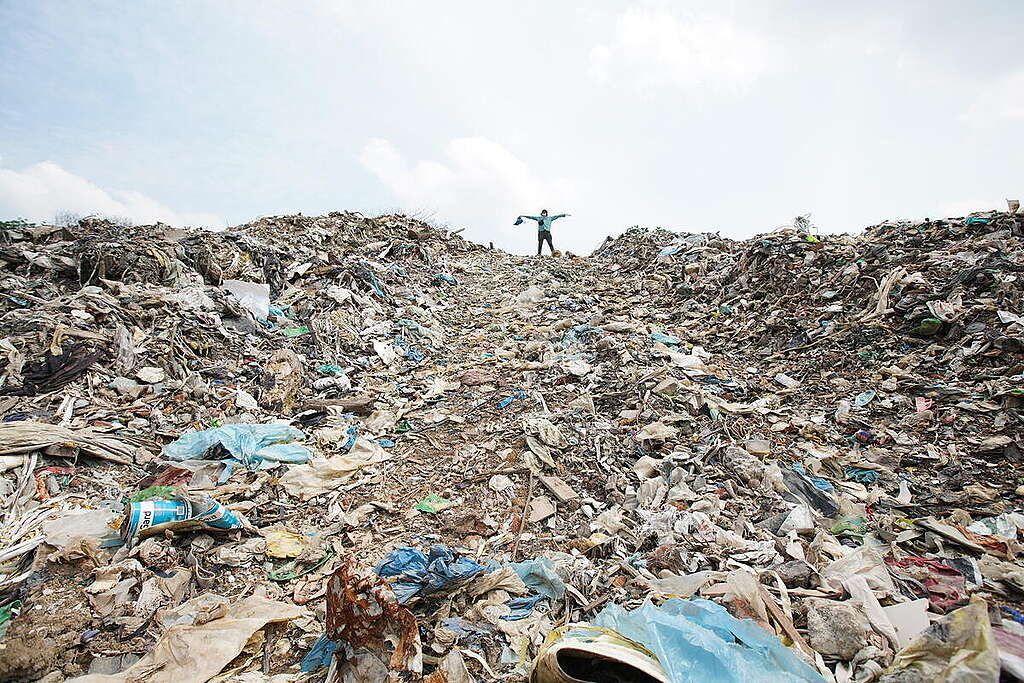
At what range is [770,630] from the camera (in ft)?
6.72

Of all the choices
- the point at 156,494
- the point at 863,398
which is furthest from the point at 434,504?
the point at 863,398

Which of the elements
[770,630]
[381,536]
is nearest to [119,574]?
[381,536]

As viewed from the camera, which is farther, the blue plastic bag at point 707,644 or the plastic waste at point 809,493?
the plastic waste at point 809,493

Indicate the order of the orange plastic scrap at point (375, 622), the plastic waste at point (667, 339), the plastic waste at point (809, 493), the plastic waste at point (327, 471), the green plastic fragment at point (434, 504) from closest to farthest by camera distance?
the orange plastic scrap at point (375, 622) < the plastic waste at point (809, 493) < the green plastic fragment at point (434, 504) < the plastic waste at point (327, 471) < the plastic waste at point (667, 339)

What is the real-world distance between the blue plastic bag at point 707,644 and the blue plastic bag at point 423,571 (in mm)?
764

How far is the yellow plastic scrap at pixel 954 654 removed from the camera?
54.6 inches

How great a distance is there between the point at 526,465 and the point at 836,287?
5890 millimetres

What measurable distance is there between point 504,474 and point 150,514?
238 cm

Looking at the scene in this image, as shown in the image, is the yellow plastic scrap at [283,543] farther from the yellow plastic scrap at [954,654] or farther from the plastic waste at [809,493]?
the plastic waste at [809,493]

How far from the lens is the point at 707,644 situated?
5.76 feet

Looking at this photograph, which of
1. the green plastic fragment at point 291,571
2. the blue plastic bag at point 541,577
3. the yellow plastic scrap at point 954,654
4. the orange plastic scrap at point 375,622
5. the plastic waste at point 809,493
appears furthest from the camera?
the plastic waste at point 809,493

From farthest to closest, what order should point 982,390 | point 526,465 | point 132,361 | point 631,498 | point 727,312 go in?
point 727,312 < point 132,361 < point 982,390 < point 526,465 < point 631,498

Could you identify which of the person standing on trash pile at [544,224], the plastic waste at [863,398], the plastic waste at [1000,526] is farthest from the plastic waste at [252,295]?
the person standing on trash pile at [544,224]

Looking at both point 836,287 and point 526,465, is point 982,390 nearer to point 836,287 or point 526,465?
point 836,287
